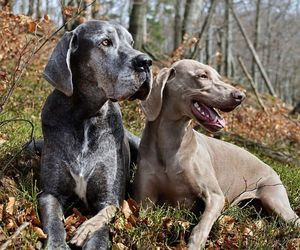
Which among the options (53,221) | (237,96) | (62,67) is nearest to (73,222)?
(53,221)

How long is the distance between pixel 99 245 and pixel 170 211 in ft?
3.04

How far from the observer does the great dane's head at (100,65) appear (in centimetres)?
413

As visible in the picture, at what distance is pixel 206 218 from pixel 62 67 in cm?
166

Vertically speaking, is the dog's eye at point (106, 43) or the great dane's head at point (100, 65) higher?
the dog's eye at point (106, 43)

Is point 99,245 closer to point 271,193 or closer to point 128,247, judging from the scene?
point 128,247

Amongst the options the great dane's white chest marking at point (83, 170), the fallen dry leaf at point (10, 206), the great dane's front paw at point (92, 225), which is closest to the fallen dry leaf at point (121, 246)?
the great dane's front paw at point (92, 225)

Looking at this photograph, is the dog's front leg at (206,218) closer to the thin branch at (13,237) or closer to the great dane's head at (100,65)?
the great dane's head at (100,65)

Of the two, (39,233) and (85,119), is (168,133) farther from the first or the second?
(39,233)

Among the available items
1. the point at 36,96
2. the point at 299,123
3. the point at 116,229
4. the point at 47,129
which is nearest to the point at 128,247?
the point at 116,229

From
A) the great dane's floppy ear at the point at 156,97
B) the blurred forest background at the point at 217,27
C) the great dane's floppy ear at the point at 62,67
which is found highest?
the great dane's floppy ear at the point at 62,67

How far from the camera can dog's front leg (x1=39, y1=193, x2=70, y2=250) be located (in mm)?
3811

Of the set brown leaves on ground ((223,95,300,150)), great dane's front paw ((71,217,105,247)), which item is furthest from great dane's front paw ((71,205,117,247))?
brown leaves on ground ((223,95,300,150))

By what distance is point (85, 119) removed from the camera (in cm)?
447

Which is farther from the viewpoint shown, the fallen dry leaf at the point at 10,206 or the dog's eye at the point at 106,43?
the dog's eye at the point at 106,43
